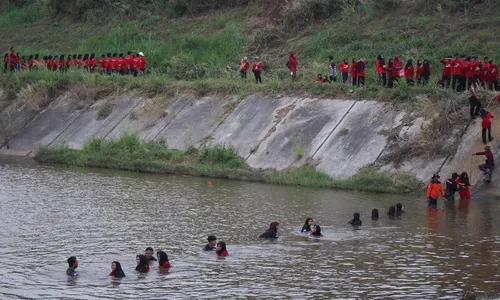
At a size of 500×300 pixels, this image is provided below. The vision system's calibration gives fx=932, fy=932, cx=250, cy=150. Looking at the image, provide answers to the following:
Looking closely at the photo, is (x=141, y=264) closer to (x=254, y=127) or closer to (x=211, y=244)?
(x=211, y=244)

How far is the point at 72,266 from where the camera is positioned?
1862 centimetres

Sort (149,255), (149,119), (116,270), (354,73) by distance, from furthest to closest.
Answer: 1. (149,119)
2. (354,73)
3. (149,255)
4. (116,270)

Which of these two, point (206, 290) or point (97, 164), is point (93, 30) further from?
point (206, 290)

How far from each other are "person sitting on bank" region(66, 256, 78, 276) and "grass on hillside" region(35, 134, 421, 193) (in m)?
11.9

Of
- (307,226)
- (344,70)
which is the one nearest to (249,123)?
(344,70)

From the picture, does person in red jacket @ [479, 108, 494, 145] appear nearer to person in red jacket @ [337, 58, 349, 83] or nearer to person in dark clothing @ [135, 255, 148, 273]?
person in red jacket @ [337, 58, 349, 83]

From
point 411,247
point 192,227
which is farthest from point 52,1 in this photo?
point 411,247

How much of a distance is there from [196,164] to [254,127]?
268 cm

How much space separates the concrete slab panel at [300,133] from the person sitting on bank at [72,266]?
13.1 meters

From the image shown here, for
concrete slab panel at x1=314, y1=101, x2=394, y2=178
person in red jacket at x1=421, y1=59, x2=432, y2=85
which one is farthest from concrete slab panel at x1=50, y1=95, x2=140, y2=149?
person in red jacket at x1=421, y1=59, x2=432, y2=85

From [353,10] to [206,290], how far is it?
27831 millimetres

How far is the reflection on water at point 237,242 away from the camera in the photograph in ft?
58.2

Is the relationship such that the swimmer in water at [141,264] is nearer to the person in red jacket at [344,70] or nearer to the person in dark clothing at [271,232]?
the person in dark clothing at [271,232]

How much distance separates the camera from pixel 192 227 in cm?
2327
